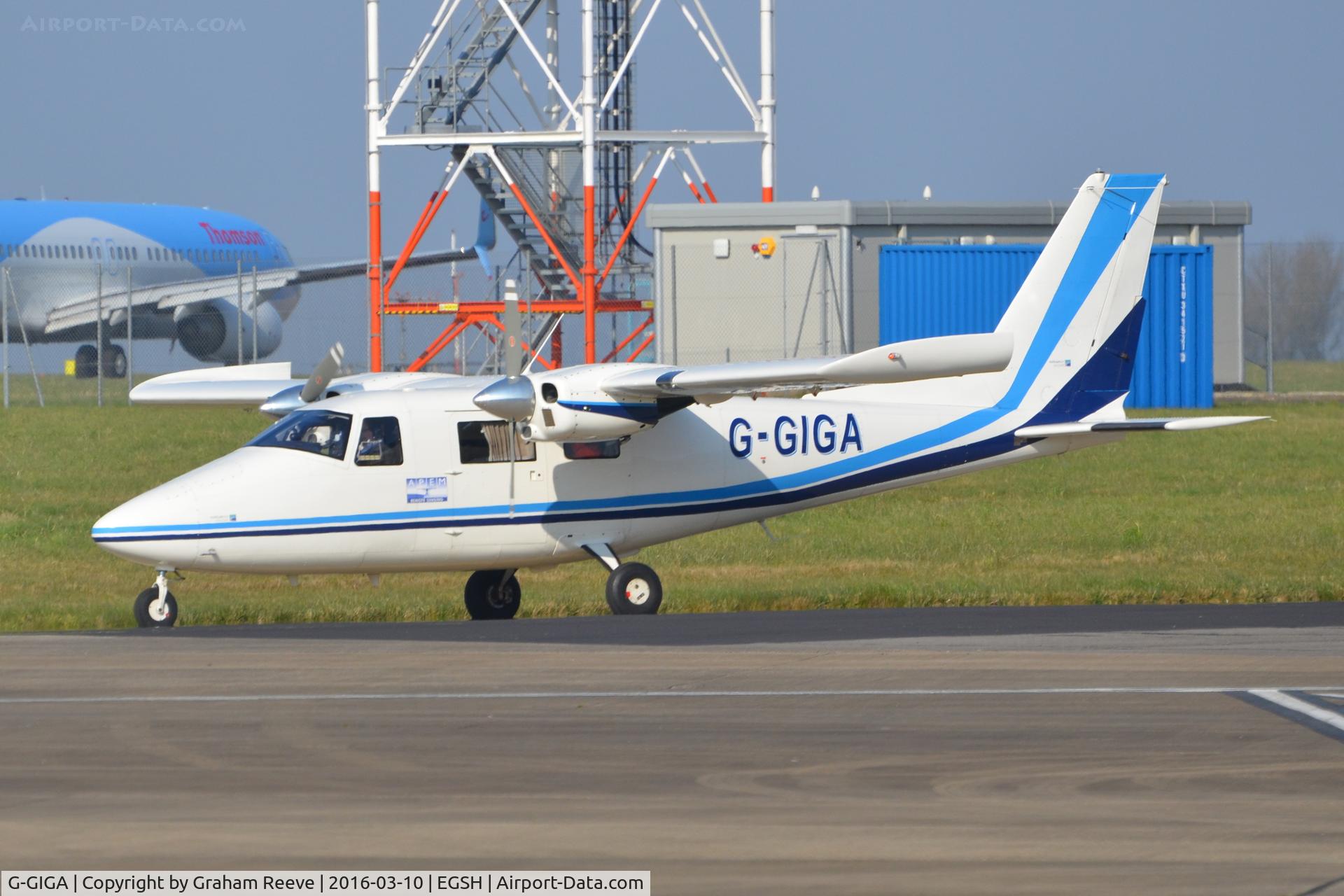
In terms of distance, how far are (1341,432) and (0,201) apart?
110 ft

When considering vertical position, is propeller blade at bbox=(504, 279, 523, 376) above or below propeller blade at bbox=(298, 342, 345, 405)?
above

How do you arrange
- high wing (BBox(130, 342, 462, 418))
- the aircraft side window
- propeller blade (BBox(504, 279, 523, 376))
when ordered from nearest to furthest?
the aircraft side window < propeller blade (BBox(504, 279, 523, 376)) < high wing (BBox(130, 342, 462, 418))

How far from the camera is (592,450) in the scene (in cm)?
1767

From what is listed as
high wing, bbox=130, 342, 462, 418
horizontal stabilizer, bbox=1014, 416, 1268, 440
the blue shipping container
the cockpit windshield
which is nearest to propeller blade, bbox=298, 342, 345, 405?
high wing, bbox=130, 342, 462, 418

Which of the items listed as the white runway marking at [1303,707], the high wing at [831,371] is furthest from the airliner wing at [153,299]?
the white runway marking at [1303,707]

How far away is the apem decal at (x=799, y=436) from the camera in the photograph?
18.3m

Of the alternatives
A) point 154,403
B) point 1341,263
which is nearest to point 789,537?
point 154,403

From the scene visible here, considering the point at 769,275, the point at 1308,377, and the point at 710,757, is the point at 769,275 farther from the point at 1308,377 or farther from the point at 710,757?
the point at 710,757

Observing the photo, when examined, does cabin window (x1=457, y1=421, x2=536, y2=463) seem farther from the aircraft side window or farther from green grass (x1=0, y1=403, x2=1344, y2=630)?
green grass (x1=0, y1=403, x2=1344, y2=630)

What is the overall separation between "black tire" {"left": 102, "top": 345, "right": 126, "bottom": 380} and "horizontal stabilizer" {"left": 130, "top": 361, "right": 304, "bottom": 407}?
3020 centimetres

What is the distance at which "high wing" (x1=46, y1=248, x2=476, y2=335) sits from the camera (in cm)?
4725

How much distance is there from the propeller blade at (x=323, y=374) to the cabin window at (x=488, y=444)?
1.67m

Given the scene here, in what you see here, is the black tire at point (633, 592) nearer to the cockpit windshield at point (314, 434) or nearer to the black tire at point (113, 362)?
the cockpit windshield at point (314, 434)

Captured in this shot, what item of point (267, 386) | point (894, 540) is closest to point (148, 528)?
point (267, 386)
